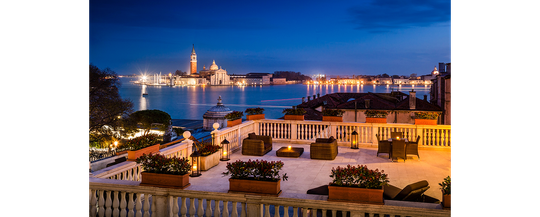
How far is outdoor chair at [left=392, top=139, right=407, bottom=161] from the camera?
8070mm

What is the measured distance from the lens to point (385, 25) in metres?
4.82

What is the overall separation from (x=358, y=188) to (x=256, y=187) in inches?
46.4

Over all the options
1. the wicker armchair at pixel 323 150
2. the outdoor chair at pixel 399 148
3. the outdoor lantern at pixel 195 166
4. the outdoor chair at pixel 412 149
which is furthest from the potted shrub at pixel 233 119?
the outdoor chair at pixel 412 149

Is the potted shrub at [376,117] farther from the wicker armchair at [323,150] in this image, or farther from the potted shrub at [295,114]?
the wicker armchair at [323,150]

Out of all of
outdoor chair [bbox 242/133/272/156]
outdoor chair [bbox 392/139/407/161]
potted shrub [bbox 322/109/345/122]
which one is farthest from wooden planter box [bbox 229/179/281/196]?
potted shrub [bbox 322/109/345/122]

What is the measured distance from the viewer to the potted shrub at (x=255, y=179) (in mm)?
3955

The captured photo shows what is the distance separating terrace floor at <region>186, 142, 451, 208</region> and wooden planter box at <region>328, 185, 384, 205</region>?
214 cm

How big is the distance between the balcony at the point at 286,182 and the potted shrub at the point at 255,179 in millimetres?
146

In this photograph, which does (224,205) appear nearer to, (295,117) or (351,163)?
(351,163)

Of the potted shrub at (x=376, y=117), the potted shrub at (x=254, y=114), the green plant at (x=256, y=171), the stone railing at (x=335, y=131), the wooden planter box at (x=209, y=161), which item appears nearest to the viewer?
the green plant at (x=256, y=171)
